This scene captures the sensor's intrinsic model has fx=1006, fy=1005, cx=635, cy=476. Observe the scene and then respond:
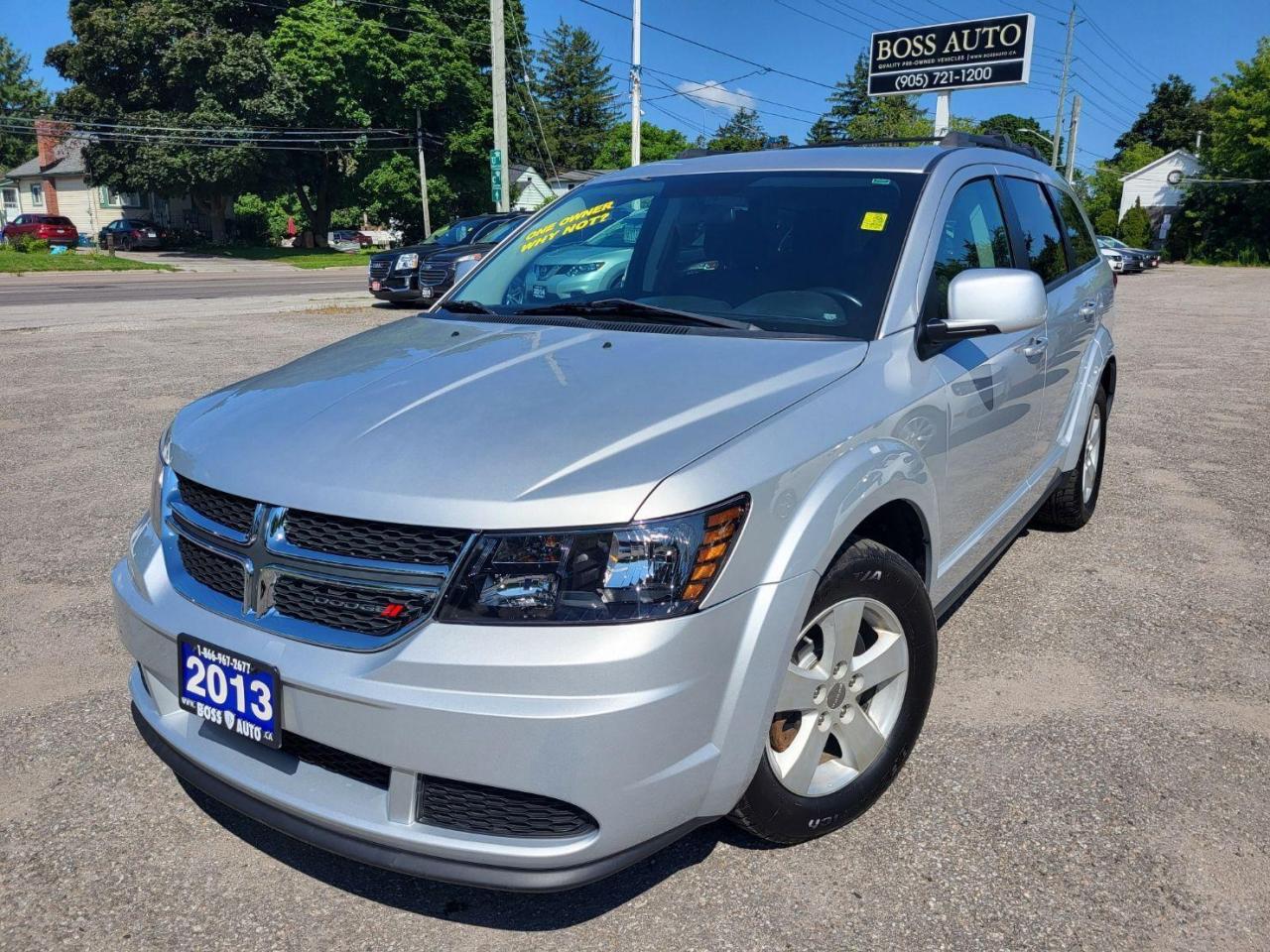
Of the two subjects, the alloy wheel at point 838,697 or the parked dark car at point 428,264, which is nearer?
the alloy wheel at point 838,697

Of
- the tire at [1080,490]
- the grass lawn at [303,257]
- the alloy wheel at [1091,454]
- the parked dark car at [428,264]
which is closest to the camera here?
the tire at [1080,490]

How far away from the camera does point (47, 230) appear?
44.0m

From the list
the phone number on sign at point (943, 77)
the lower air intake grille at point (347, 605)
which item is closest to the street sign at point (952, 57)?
the phone number on sign at point (943, 77)

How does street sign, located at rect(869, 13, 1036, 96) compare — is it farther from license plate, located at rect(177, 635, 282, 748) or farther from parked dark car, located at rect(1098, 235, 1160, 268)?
license plate, located at rect(177, 635, 282, 748)

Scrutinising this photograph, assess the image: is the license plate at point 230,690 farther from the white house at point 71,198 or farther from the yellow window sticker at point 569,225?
the white house at point 71,198

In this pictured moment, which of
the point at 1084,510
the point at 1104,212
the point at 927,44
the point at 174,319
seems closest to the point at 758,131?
the point at 1104,212

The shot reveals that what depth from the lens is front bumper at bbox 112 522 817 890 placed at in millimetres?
1883

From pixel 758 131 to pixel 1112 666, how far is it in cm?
11627

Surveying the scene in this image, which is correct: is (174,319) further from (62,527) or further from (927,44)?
(927,44)

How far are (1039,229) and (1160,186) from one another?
7156 cm

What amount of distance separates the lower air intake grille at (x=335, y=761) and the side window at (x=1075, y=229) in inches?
158

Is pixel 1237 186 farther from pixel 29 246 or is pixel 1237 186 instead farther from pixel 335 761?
pixel 335 761

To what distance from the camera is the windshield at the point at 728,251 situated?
2.98 metres

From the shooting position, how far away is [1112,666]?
362 cm
